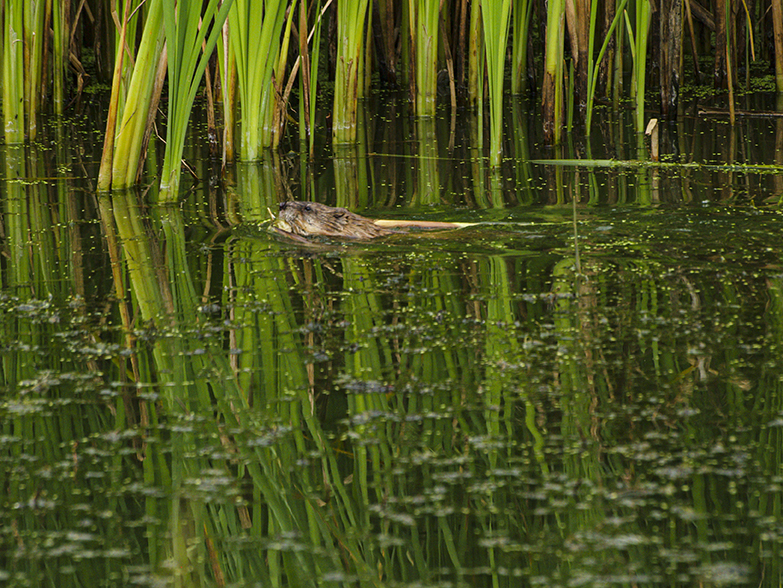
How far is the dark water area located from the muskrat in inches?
3.8

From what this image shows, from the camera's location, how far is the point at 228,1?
373cm

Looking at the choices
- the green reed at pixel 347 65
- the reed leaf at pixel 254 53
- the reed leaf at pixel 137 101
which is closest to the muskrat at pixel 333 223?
the reed leaf at pixel 137 101

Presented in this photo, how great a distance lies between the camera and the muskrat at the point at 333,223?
11.8 feet

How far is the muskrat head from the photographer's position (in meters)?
3.59

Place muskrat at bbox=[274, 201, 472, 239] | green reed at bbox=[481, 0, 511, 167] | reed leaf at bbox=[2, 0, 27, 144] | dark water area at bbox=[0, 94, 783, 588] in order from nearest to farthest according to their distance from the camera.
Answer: dark water area at bbox=[0, 94, 783, 588], muskrat at bbox=[274, 201, 472, 239], green reed at bbox=[481, 0, 511, 167], reed leaf at bbox=[2, 0, 27, 144]

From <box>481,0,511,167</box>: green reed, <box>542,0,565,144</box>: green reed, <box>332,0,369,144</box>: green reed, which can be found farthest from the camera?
<box>332,0,369,144</box>: green reed

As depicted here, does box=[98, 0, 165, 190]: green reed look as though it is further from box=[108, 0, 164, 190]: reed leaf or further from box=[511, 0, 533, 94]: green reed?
box=[511, 0, 533, 94]: green reed

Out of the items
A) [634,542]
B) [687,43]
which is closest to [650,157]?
[634,542]

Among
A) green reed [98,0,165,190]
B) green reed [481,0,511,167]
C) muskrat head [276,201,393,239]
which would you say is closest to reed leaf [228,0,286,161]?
green reed [98,0,165,190]

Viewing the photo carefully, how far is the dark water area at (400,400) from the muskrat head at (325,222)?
0.11 metres

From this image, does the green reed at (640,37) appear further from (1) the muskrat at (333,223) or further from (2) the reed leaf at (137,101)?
(2) the reed leaf at (137,101)

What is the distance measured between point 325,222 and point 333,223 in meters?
0.03

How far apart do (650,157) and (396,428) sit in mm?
3308

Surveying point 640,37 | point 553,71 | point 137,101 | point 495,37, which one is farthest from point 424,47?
point 137,101
